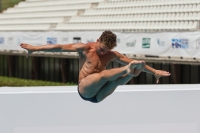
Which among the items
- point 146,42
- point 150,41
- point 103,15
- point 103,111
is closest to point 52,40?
point 103,15

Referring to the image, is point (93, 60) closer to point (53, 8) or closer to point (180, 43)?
point (180, 43)

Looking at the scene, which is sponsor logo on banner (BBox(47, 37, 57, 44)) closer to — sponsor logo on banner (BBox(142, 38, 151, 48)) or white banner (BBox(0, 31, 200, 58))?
white banner (BBox(0, 31, 200, 58))

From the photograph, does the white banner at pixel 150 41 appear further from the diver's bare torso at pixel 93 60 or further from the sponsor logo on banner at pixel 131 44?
the diver's bare torso at pixel 93 60

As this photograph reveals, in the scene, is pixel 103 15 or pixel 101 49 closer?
pixel 101 49

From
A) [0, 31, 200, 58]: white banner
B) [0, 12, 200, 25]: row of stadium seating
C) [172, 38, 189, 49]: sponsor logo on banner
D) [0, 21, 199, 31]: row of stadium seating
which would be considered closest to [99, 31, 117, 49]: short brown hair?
[0, 31, 200, 58]: white banner

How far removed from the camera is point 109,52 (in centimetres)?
549

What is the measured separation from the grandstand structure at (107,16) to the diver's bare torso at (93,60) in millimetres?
9385

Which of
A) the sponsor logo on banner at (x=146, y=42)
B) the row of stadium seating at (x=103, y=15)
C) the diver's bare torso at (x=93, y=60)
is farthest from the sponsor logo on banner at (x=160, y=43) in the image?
the diver's bare torso at (x=93, y=60)

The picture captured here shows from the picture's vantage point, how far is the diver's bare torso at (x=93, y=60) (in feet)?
18.0

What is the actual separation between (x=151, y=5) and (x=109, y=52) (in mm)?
13932

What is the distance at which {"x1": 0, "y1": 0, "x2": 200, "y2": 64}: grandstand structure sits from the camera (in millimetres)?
16964

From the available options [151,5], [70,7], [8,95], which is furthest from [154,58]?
[8,95]

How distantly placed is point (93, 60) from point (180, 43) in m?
9.83

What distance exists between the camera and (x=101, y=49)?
5.35 m
